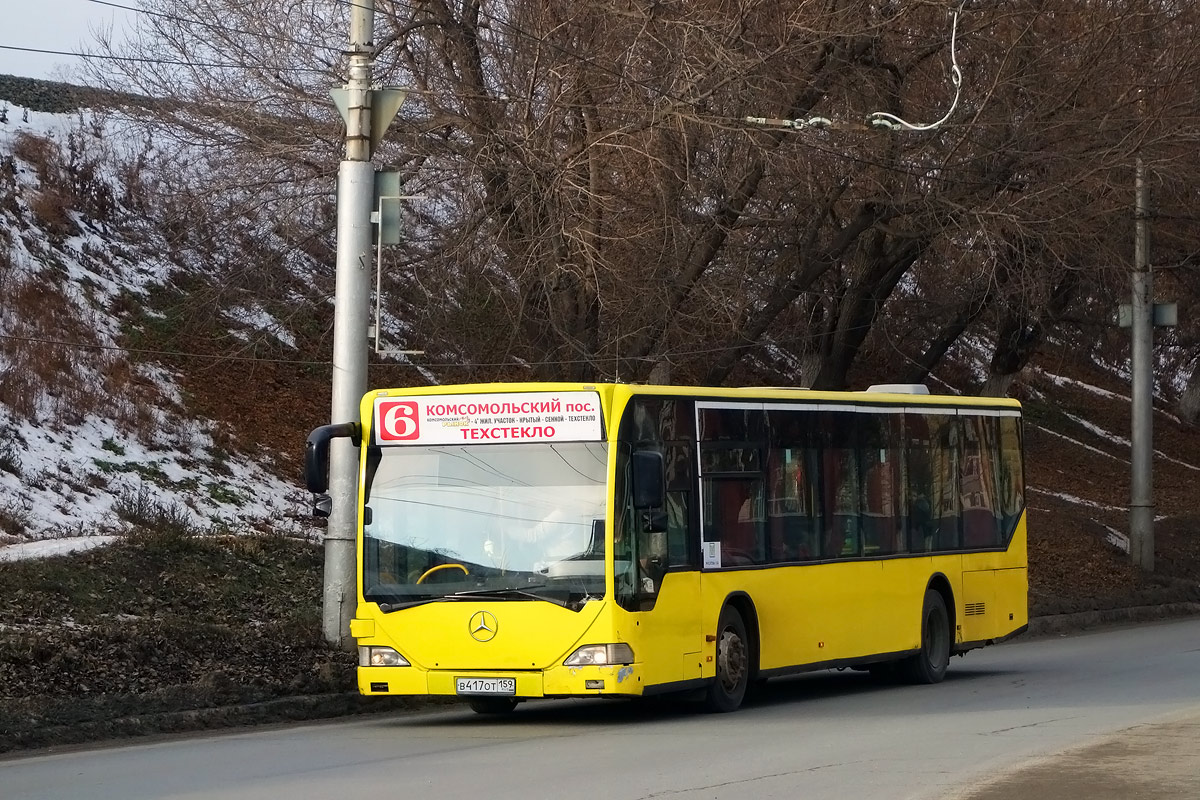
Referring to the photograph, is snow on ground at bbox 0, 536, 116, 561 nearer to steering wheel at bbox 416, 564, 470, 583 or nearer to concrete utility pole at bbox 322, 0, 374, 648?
concrete utility pole at bbox 322, 0, 374, 648

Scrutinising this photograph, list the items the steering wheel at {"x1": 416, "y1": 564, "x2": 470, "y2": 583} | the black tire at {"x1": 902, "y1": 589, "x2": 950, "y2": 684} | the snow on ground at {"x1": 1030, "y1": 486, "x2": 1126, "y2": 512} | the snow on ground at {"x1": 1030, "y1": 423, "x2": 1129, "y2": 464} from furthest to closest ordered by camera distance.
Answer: the snow on ground at {"x1": 1030, "y1": 423, "x2": 1129, "y2": 464}
the snow on ground at {"x1": 1030, "y1": 486, "x2": 1126, "y2": 512}
the black tire at {"x1": 902, "y1": 589, "x2": 950, "y2": 684}
the steering wheel at {"x1": 416, "y1": 564, "x2": 470, "y2": 583}

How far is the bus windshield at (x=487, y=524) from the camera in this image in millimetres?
13133

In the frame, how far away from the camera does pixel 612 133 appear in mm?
18453

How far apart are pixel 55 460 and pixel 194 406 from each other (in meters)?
4.17

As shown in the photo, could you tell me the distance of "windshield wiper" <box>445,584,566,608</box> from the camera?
13.1 meters

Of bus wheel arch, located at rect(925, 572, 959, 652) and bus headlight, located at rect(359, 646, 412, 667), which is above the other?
bus wheel arch, located at rect(925, 572, 959, 652)

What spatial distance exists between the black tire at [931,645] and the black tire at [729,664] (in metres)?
3.49

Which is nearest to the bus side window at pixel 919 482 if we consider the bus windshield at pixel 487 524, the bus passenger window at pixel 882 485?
the bus passenger window at pixel 882 485

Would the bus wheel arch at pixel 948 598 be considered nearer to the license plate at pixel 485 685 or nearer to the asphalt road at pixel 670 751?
the asphalt road at pixel 670 751

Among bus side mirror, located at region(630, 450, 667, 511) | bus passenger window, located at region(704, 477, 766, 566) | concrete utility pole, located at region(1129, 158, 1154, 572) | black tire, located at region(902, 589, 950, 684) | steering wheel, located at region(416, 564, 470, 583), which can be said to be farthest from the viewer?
concrete utility pole, located at region(1129, 158, 1154, 572)

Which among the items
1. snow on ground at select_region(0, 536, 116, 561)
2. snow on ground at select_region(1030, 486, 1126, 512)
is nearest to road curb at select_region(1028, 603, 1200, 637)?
snow on ground at select_region(1030, 486, 1126, 512)

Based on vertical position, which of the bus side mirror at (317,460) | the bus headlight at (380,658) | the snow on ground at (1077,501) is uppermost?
the snow on ground at (1077,501)

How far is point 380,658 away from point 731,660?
3051mm

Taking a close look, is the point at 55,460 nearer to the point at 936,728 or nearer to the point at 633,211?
the point at 633,211
